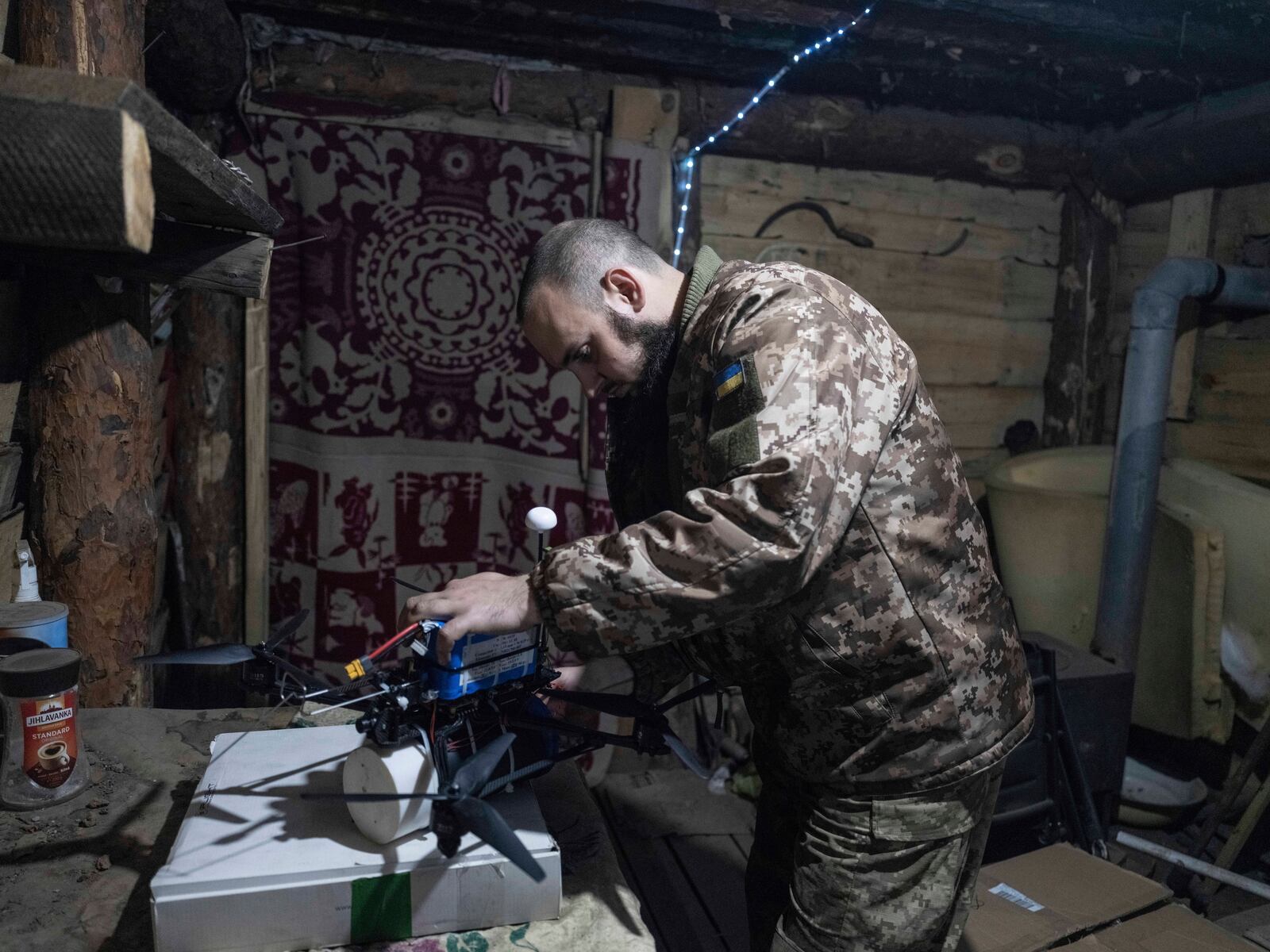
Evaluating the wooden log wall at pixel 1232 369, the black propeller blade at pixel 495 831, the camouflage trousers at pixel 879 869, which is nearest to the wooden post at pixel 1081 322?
the wooden log wall at pixel 1232 369

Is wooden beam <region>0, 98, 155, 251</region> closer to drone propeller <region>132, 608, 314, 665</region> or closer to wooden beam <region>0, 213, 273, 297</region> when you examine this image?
drone propeller <region>132, 608, 314, 665</region>

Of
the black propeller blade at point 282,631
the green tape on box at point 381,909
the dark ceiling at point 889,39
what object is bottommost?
the green tape on box at point 381,909

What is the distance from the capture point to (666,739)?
1.41m

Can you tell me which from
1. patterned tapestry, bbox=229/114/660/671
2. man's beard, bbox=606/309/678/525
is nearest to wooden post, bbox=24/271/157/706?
man's beard, bbox=606/309/678/525

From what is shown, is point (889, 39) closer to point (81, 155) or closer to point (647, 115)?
point (647, 115)

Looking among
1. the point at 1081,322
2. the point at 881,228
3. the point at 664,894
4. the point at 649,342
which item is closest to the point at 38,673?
the point at 649,342

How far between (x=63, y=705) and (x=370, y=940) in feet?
2.41

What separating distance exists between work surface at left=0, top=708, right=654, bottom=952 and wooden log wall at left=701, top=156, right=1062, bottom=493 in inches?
107

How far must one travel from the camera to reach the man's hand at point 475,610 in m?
1.26

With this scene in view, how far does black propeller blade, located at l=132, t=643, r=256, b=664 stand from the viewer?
4.47 ft

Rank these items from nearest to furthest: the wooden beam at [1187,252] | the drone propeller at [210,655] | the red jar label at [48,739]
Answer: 1. the drone propeller at [210,655]
2. the red jar label at [48,739]
3. the wooden beam at [1187,252]

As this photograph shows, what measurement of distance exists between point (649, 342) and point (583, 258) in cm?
20

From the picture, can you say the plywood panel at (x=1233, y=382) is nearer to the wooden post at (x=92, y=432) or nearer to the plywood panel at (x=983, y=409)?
the plywood panel at (x=983, y=409)

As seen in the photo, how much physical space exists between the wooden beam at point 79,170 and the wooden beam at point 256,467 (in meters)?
2.38
